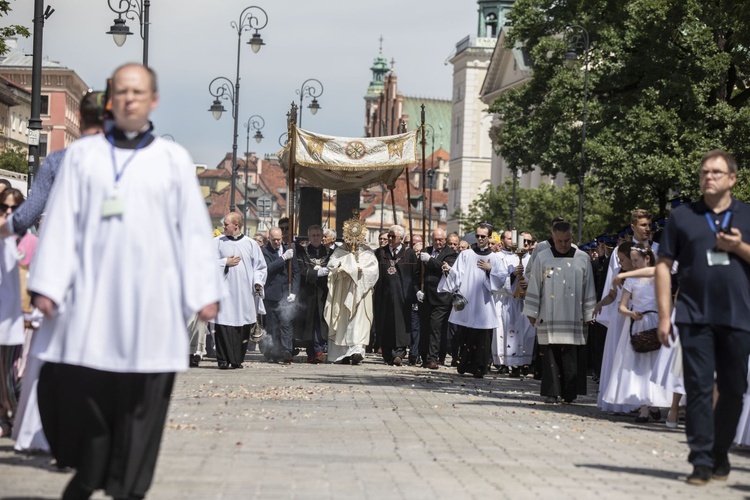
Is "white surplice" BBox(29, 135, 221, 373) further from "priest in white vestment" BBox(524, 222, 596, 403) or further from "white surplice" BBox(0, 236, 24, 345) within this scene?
"priest in white vestment" BBox(524, 222, 596, 403)

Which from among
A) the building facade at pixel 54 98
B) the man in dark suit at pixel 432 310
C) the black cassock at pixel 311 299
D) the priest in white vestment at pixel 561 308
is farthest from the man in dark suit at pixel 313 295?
the building facade at pixel 54 98

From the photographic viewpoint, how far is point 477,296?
862 inches

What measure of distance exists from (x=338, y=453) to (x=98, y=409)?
3.22 meters

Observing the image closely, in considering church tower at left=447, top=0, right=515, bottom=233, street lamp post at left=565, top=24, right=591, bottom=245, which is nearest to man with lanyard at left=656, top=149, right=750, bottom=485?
street lamp post at left=565, top=24, right=591, bottom=245

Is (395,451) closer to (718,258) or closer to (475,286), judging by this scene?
(718,258)

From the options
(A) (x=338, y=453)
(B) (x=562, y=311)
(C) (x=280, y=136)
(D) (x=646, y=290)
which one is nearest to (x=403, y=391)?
(B) (x=562, y=311)

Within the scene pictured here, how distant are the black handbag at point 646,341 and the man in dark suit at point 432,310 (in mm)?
9312

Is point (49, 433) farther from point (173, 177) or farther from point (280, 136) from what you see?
point (280, 136)

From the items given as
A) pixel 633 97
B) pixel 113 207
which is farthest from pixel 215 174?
pixel 113 207

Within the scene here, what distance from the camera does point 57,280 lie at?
679cm

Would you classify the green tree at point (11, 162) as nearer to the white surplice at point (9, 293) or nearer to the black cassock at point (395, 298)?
the black cassock at point (395, 298)

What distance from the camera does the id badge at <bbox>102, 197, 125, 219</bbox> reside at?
6.82 m

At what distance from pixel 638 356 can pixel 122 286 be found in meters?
8.08

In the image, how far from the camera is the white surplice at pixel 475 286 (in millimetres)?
21766
